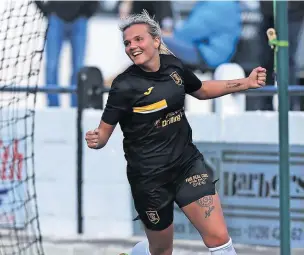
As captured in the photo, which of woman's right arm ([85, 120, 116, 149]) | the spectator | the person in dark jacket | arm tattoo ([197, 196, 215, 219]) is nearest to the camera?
woman's right arm ([85, 120, 116, 149])

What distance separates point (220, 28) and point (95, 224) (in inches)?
108

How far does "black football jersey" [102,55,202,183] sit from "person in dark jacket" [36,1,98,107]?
4275mm

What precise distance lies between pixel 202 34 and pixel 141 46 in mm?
4209

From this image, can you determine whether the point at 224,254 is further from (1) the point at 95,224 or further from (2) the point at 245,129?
(1) the point at 95,224

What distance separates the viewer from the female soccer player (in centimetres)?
507

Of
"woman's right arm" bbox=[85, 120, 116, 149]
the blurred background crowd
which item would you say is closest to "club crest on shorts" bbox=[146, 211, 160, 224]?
"woman's right arm" bbox=[85, 120, 116, 149]

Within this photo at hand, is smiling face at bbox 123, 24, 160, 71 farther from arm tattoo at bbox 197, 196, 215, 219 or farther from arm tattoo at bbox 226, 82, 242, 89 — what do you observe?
arm tattoo at bbox 197, 196, 215, 219

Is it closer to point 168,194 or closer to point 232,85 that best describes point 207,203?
point 168,194

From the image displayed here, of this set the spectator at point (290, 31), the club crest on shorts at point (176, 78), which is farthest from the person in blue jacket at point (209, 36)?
the club crest on shorts at point (176, 78)

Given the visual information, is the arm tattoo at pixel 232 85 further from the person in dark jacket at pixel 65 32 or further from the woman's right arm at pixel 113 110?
the person in dark jacket at pixel 65 32

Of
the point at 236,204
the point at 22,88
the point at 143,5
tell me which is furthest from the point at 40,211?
the point at 143,5

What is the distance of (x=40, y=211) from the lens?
26.8 ft

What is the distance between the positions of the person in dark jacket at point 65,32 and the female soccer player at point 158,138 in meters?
4.24

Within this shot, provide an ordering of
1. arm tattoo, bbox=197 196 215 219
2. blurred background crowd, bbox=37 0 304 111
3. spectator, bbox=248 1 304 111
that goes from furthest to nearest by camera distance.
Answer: blurred background crowd, bbox=37 0 304 111 < spectator, bbox=248 1 304 111 < arm tattoo, bbox=197 196 215 219
